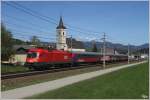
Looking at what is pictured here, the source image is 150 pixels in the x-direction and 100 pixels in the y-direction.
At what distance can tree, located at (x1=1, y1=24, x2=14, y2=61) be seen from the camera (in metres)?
66.2

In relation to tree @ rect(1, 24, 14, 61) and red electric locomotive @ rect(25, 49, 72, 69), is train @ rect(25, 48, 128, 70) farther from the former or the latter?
tree @ rect(1, 24, 14, 61)

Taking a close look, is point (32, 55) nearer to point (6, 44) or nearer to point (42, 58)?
point (42, 58)

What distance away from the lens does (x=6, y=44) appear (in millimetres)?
→ 68375

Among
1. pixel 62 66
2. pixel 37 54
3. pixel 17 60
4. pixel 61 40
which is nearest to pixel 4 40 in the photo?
pixel 17 60

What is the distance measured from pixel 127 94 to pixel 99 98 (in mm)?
2021

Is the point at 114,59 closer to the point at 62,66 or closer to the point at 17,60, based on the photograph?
the point at 17,60

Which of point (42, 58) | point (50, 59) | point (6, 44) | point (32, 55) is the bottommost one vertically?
point (50, 59)

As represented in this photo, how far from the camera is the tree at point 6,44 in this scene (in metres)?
66.2

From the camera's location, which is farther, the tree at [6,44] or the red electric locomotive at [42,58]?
the tree at [6,44]

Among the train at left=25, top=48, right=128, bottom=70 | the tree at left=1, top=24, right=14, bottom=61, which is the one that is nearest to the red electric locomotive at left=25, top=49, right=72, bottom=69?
the train at left=25, top=48, right=128, bottom=70

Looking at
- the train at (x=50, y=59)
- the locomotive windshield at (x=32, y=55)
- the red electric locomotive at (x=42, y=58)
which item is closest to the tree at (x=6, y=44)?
the train at (x=50, y=59)

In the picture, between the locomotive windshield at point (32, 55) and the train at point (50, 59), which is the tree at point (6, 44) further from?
the locomotive windshield at point (32, 55)

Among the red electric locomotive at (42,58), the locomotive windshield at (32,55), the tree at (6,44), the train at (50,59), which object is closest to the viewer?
the red electric locomotive at (42,58)

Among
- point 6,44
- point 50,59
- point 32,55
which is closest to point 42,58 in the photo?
point 32,55
